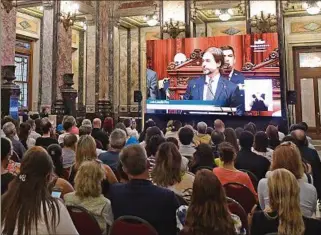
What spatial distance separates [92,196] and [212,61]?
9.58 metres

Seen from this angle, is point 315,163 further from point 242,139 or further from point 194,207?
point 194,207

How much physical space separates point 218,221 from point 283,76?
987cm

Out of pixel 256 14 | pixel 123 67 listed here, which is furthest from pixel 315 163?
pixel 123 67

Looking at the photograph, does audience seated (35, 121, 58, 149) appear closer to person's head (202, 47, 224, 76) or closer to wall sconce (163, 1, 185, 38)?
person's head (202, 47, 224, 76)

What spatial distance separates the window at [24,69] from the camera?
14.1 meters

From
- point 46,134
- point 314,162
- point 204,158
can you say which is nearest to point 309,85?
point 314,162

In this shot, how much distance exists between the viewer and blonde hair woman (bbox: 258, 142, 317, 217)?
8.55 ft

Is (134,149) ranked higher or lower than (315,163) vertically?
higher

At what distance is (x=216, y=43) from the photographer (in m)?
11.5

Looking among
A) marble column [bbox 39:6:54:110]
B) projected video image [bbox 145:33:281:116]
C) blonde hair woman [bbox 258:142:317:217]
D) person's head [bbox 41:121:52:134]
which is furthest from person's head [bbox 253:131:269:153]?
marble column [bbox 39:6:54:110]

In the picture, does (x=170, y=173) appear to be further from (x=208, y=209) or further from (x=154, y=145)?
(x=154, y=145)

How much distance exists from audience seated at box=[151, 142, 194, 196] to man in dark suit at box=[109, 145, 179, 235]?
415 millimetres

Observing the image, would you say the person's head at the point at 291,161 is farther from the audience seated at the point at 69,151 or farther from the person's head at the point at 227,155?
the audience seated at the point at 69,151

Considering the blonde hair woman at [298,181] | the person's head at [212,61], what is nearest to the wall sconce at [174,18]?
the person's head at [212,61]
